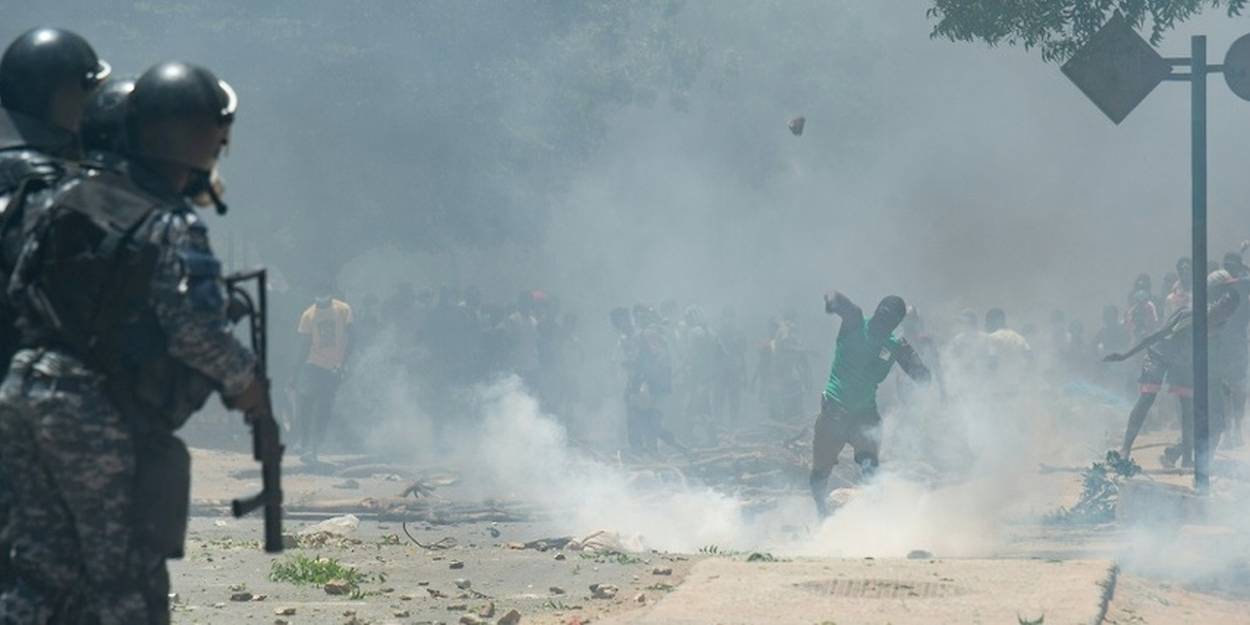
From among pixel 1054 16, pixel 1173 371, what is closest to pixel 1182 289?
pixel 1173 371

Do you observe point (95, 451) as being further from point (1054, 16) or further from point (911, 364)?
point (911, 364)

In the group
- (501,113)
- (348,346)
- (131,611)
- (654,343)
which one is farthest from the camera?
(501,113)

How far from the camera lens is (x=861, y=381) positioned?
12.1 m

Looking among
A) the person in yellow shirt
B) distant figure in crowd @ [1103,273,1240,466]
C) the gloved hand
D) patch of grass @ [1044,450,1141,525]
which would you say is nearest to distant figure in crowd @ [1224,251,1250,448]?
distant figure in crowd @ [1103,273,1240,466]

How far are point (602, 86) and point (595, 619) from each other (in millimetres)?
20389

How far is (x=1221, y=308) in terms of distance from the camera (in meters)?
14.5

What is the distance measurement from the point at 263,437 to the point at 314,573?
13.5 ft

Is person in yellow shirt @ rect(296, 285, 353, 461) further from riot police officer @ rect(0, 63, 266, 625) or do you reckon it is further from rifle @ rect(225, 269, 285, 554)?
riot police officer @ rect(0, 63, 266, 625)

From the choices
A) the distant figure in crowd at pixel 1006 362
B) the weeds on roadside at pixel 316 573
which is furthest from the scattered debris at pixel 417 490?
the weeds on roadside at pixel 316 573

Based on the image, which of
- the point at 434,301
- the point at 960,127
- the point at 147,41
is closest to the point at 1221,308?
the point at 147,41

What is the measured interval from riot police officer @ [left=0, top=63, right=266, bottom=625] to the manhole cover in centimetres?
419

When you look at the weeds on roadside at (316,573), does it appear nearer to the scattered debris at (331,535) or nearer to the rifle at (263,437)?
the scattered debris at (331,535)

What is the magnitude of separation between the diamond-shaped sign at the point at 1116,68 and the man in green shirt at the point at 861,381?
2.07 metres

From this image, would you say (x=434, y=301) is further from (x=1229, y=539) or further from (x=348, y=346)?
(x=1229, y=539)
